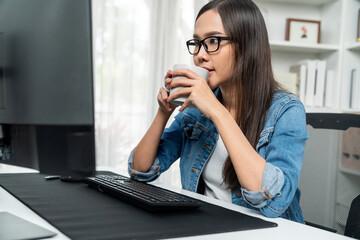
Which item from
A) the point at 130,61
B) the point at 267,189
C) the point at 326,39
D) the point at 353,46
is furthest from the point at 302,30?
the point at 267,189

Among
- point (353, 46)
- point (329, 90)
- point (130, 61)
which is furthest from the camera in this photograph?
point (130, 61)

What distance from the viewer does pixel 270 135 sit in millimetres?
1041

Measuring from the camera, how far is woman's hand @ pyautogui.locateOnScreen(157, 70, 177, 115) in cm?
106

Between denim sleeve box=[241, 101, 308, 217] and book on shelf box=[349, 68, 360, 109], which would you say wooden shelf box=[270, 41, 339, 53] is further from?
denim sleeve box=[241, 101, 308, 217]

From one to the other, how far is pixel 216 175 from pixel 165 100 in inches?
10.3

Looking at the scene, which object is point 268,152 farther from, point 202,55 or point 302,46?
point 302,46

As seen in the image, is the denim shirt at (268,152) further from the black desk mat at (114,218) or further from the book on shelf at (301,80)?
the book on shelf at (301,80)

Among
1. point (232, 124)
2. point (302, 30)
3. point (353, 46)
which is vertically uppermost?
point (302, 30)

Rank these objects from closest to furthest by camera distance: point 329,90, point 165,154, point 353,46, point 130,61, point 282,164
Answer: point 282,164
point 165,154
point 353,46
point 329,90
point 130,61

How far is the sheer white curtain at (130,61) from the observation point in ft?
8.80

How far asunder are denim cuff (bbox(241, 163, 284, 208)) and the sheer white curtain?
192 centimetres

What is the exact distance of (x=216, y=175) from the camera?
116cm

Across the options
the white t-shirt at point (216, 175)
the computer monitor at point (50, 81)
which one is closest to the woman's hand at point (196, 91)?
the white t-shirt at point (216, 175)

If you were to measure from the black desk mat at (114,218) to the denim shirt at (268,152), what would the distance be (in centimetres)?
11
